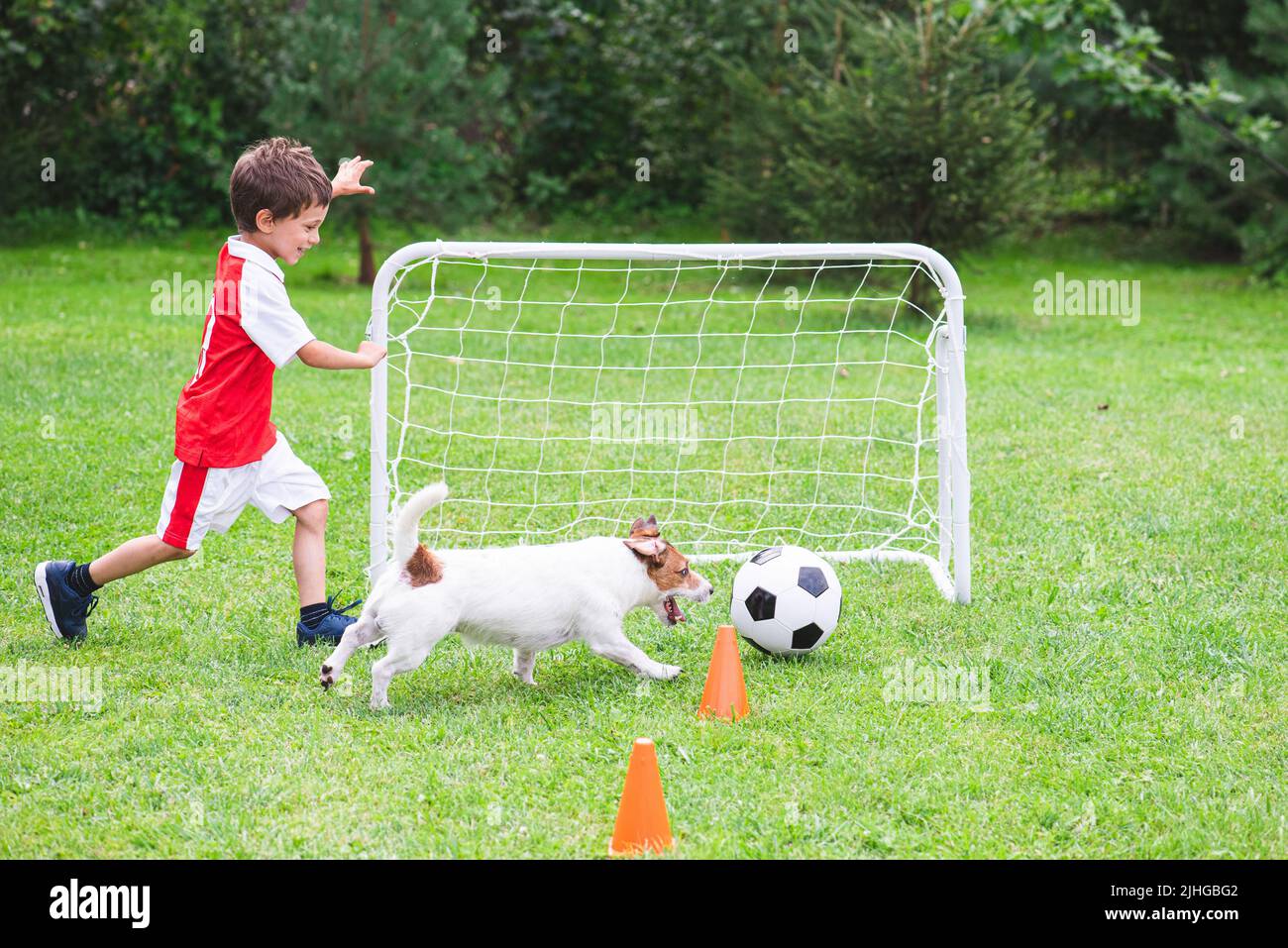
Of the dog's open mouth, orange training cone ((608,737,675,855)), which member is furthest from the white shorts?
orange training cone ((608,737,675,855))

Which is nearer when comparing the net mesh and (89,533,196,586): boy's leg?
(89,533,196,586): boy's leg

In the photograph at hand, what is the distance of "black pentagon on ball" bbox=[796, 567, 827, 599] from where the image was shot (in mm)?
4398

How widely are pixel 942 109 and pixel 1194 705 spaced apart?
8384 mm

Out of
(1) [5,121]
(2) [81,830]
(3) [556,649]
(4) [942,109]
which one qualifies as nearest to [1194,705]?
(3) [556,649]

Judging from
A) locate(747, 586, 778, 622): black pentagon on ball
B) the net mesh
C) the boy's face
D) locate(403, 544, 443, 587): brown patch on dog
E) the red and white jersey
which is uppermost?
the boy's face

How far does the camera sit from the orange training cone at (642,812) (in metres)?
3.05

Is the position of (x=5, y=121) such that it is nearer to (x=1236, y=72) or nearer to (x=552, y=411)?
(x=552, y=411)

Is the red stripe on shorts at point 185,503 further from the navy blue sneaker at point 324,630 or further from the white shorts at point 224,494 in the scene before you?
the navy blue sneaker at point 324,630

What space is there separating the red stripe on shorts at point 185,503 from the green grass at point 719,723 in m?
0.45

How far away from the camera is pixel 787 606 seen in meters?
4.38

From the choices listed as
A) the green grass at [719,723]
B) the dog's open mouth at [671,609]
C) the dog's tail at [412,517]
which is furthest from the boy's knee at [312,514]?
the dog's open mouth at [671,609]

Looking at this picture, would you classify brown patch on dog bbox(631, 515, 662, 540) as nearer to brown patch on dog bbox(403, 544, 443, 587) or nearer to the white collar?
brown patch on dog bbox(403, 544, 443, 587)

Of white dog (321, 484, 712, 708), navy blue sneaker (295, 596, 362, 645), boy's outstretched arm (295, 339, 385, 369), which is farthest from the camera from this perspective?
navy blue sneaker (295, 596, 362, 645)

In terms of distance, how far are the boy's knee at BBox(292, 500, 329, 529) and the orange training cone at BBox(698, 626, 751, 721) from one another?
150 cm
